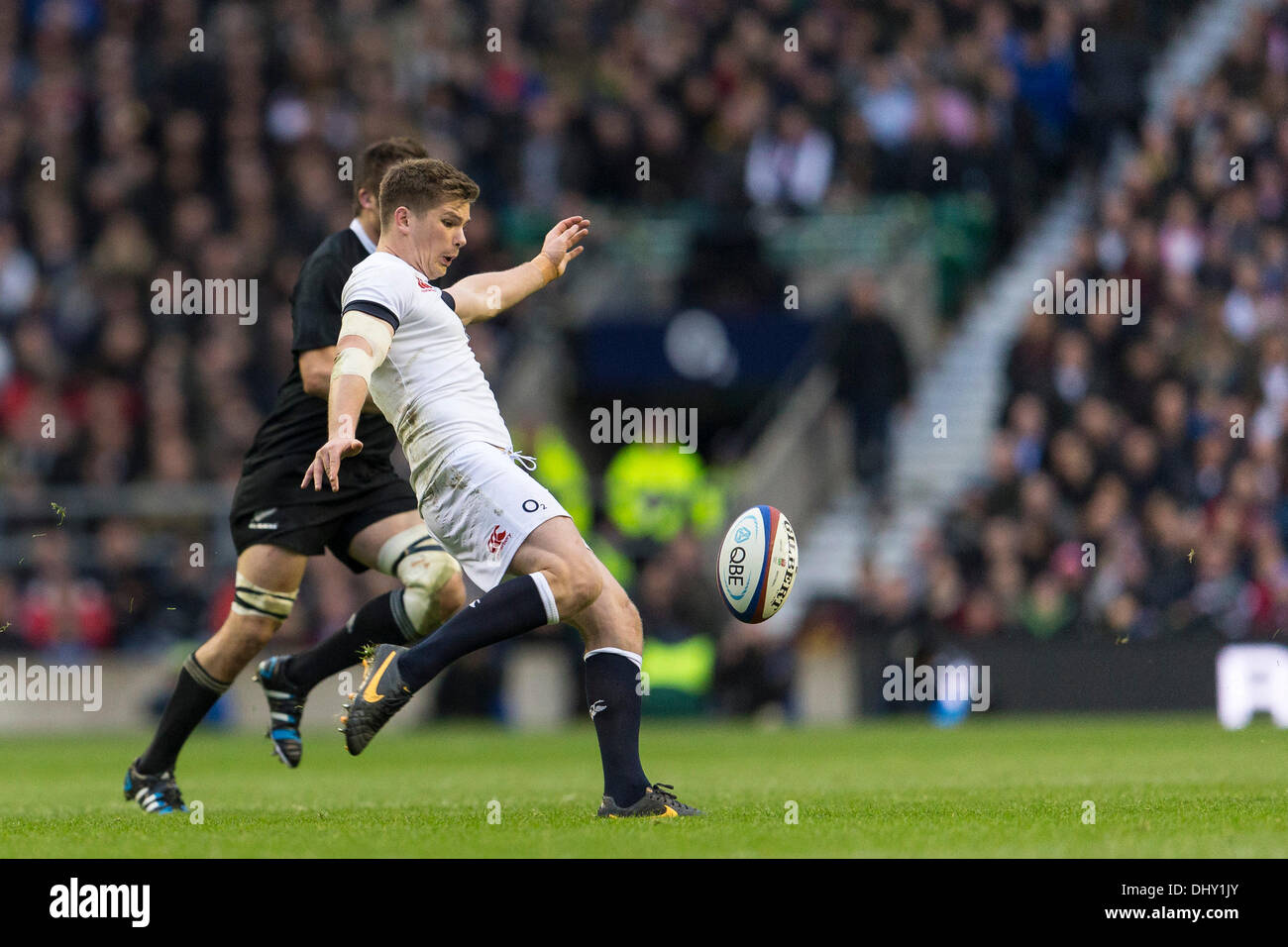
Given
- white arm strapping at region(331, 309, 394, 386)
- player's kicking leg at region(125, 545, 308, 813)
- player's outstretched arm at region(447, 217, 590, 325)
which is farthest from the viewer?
player's kicking leg at region(125, 545, 308, 813)

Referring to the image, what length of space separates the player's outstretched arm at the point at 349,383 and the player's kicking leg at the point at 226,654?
1.45m

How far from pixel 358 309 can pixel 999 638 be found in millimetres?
9922

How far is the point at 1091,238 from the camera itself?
18297mm

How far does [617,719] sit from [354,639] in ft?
5.24

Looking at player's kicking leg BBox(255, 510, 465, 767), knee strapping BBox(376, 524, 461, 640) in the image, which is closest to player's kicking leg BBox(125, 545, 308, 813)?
player's kicking leg BBox(255, 510, 465, 767)

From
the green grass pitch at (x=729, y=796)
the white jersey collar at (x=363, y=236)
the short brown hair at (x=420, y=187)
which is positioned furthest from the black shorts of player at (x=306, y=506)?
the short brown hair at (x=420, y=187)

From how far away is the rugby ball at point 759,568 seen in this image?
794cm

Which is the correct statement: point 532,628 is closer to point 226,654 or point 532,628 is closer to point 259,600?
point 259,600

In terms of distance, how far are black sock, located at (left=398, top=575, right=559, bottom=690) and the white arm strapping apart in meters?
0.86

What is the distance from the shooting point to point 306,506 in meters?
8.13

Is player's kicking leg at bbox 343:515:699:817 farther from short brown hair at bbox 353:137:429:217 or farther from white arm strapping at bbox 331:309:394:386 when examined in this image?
short brown hair at bbox 353:137:429:217

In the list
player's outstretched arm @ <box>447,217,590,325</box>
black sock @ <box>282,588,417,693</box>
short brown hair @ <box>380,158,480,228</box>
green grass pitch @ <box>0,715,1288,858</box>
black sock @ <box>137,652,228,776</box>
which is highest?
short brown hair @ <box>380,158,480,228</box>

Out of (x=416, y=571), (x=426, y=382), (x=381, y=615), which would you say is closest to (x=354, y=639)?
(x=381, y=615)

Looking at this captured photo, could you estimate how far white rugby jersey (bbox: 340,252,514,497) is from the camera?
7.12 metres
